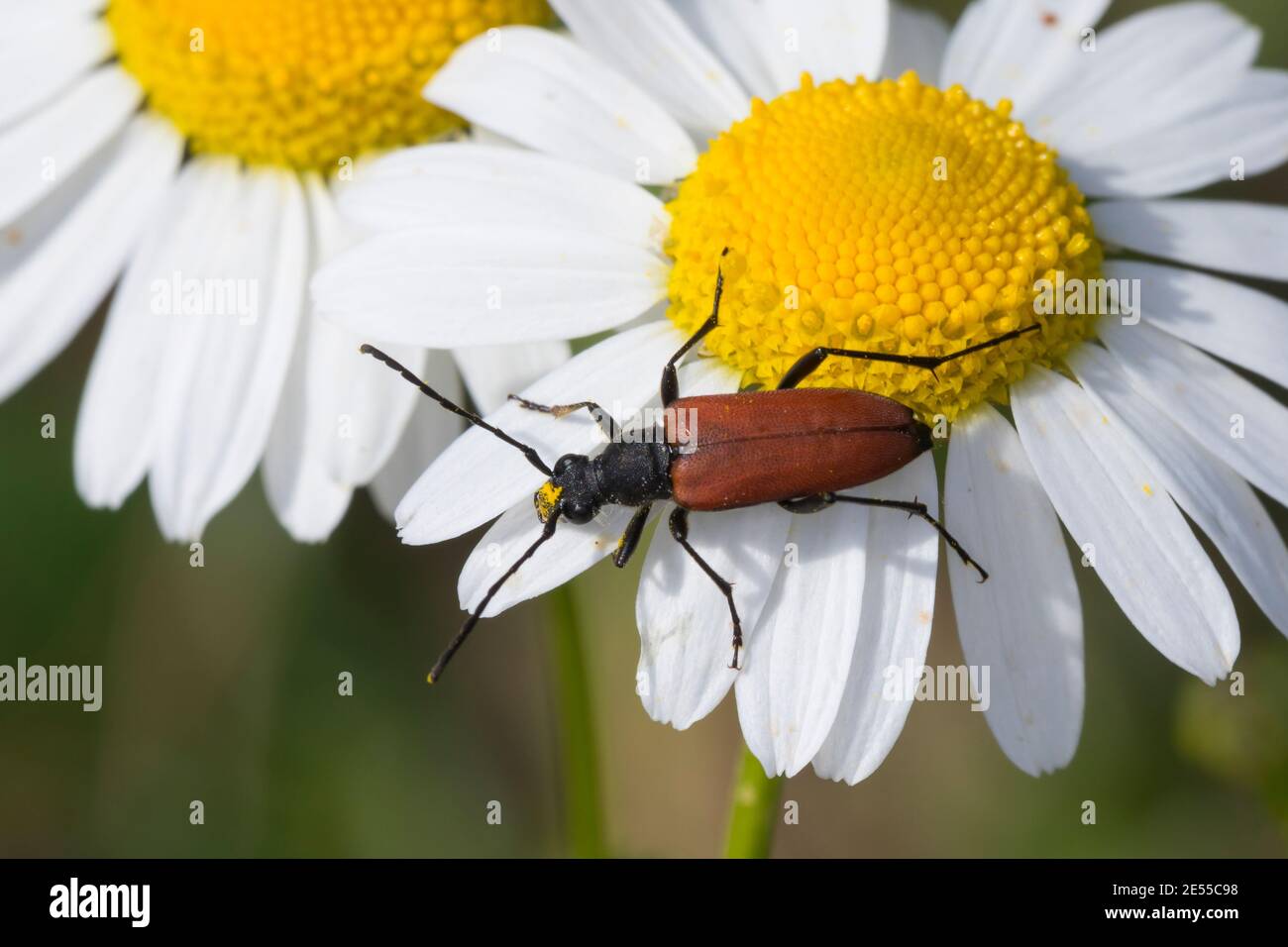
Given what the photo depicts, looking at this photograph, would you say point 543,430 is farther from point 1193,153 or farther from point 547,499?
point 1193,153

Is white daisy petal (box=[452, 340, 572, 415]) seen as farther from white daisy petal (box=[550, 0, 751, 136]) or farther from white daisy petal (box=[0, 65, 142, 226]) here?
white daisy petal (box=[0, 65, 142, 226])

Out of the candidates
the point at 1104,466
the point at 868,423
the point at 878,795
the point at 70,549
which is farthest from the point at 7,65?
the point at 878,795

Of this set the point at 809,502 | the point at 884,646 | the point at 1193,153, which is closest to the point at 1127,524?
the point at 884,646

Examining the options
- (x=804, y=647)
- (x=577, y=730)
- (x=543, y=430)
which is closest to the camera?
(x=804, y=647)

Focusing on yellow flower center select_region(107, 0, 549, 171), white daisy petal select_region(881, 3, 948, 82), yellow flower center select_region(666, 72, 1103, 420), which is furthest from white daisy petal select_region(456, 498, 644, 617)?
white daisy petal select_region(881, 3, 948, 82)

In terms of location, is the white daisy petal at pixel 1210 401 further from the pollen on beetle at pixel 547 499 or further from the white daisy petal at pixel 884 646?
the pollen on beetle at pixel 547 499

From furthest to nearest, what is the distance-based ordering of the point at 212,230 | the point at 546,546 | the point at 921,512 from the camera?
the point at 212,230, the point at 546,546, the point at 921,512

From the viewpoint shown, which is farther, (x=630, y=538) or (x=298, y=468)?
(x=298, y=468)

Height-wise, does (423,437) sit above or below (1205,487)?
above
